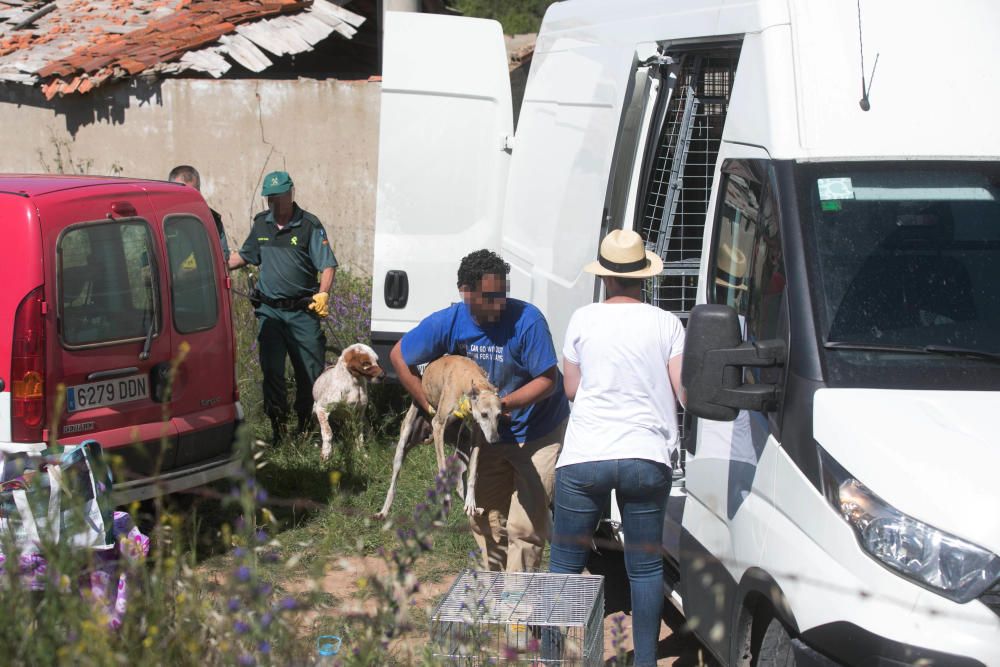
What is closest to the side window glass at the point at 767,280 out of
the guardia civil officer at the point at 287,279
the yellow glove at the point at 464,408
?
the yellow glove at the point at 464,408

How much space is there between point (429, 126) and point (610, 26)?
2097 mm

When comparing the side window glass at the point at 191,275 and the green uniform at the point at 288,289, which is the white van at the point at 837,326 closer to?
the side window glass at the point at 191,275

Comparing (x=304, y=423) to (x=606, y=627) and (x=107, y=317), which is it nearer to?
(x=107, y=317)

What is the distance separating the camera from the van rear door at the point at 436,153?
7.80 m

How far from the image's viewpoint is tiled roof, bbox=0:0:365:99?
12727mm

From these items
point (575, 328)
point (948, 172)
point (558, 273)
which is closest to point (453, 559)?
point (558, 273)

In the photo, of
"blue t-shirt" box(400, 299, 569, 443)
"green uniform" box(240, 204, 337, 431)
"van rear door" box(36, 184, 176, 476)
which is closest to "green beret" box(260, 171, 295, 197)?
"green uniform" box(240, 204, 337, 431)

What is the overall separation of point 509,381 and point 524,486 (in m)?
0.50

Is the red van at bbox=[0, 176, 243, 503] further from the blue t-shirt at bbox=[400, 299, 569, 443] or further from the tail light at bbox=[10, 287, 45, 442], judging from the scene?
the blue t-shirt at bbox=[400, 299, 569, 443]

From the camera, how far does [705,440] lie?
4.61 m

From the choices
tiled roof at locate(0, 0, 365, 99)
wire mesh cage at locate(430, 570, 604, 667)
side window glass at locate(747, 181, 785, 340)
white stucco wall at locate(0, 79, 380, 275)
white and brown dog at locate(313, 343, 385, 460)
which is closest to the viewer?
wire mesh cage at locate(430, 570, 604, 667)

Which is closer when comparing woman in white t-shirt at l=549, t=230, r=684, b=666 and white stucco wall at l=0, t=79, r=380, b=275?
woman in white t-shirt at l=549, t=230, r=684, b=666

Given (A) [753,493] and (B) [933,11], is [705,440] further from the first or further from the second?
(B) [933,11]

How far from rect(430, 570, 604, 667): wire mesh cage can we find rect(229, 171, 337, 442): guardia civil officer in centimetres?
444
